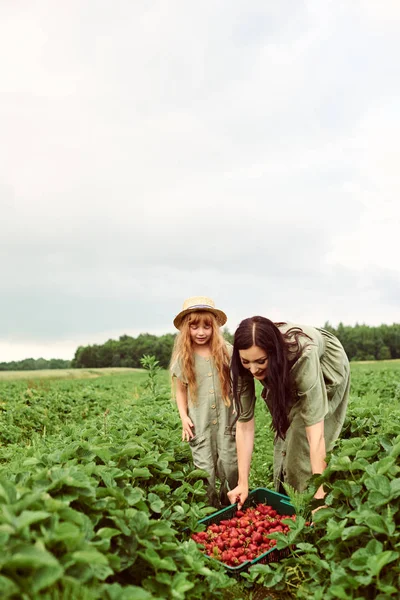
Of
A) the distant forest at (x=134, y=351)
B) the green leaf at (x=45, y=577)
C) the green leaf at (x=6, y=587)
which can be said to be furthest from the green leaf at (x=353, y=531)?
the distant forest at (x=134, y=351)

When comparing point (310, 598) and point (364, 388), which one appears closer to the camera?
point (310, 598)

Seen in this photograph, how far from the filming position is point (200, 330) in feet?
15.9

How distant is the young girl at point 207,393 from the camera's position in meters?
4.71

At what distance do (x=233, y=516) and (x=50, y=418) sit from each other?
24.1ft

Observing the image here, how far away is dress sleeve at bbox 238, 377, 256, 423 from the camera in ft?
12.8

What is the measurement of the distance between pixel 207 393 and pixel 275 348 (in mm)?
1592

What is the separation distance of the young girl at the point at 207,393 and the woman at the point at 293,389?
0.53 m

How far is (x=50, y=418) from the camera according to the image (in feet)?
34.5

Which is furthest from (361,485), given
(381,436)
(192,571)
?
(192,571)

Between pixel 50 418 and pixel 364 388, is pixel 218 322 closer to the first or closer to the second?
pixel 50 418

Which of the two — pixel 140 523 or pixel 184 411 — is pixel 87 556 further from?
pixel 184 411

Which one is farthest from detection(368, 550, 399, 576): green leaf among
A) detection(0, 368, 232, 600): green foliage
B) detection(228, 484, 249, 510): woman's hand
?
detection(228, 484, 249, 510): woman's hand

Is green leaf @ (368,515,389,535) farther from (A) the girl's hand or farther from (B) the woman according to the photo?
(A) the girl's hand

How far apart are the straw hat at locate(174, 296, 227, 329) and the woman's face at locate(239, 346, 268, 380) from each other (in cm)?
143
